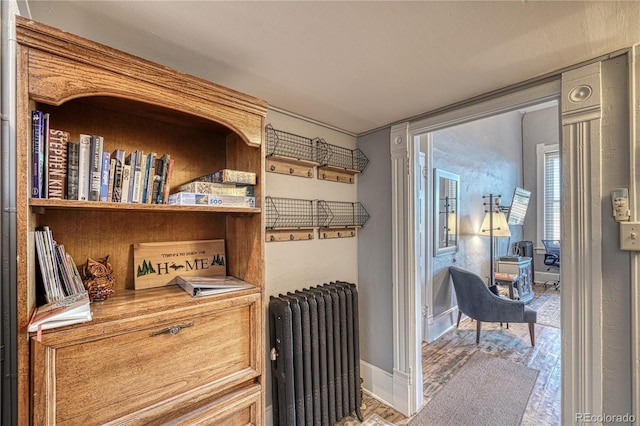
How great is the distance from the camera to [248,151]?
144 cm

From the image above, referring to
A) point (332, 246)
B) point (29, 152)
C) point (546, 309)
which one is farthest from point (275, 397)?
point (546, 309)

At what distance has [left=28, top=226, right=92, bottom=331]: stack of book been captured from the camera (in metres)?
0.84

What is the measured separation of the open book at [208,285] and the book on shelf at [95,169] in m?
0.50

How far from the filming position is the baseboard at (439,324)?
10.6ft

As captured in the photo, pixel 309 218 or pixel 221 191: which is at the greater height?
pixel 221 191

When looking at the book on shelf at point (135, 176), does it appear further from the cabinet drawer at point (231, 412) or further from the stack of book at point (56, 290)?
the cabinet drawer at point (231, 412)

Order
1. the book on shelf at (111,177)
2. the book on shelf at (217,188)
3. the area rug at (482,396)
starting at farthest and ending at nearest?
the area rug at (482,396), the book on shelf at (217,188), the book on shelf at (111,177)

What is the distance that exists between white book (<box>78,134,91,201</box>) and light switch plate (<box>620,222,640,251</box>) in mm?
2209

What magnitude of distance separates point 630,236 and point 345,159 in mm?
1682

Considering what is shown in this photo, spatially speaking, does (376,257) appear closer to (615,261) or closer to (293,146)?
(293,146)

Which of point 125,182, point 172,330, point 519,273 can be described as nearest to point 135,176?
point 125,182

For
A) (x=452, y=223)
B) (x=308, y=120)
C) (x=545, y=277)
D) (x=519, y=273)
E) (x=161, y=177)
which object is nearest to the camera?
(x=161, y=177)

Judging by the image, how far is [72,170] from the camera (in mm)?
955

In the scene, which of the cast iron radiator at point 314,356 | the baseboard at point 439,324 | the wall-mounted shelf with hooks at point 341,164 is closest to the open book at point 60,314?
the cast iron radiator at point 314,356
